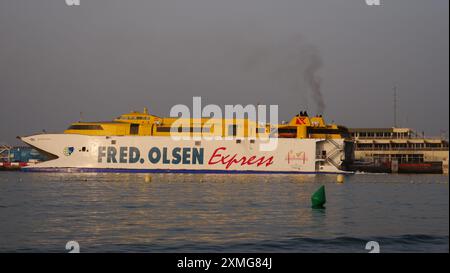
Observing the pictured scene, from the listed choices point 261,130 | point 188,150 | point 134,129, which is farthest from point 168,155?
point 261,130

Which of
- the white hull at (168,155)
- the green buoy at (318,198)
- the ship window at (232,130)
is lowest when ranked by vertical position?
the green buoy at (318,198)

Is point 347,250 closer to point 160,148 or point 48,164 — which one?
point 160,148

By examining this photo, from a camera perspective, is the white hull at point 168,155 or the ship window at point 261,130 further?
the ship window at point 261,130

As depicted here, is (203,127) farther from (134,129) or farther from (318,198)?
(318,198)

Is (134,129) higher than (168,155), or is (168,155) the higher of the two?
(134,129)

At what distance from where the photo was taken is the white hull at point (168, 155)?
162 feet

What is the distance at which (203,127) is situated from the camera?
167 ft

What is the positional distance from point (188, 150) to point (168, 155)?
6.05ft

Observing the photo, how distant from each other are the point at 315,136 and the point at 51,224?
135ft

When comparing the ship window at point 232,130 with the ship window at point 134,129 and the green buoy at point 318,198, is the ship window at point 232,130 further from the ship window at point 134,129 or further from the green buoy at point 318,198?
the green buoy at point 318,198

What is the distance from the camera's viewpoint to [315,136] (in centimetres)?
5369

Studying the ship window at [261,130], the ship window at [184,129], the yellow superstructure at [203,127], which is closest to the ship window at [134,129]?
the yellow superstructure at [203,127]

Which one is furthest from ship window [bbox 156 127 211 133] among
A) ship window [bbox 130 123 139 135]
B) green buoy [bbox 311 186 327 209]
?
green buoy [bbox 311 186 327 209]

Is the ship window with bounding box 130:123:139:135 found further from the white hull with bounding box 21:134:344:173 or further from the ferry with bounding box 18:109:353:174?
the white hull with bounding box 21:134:344:173
